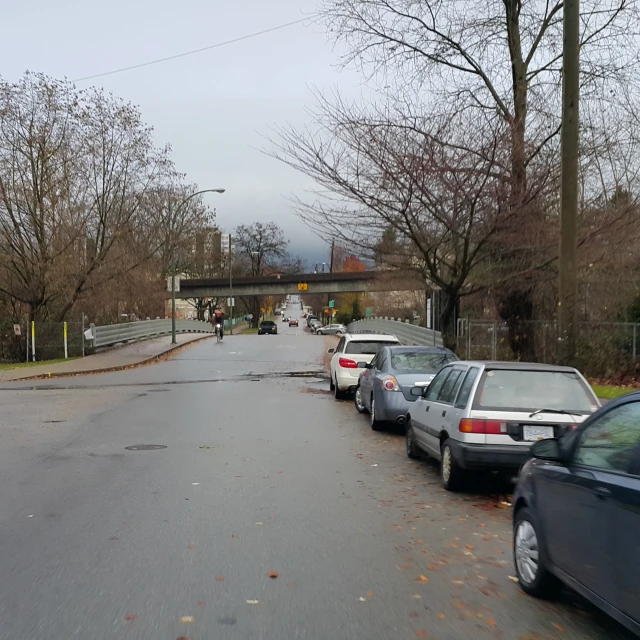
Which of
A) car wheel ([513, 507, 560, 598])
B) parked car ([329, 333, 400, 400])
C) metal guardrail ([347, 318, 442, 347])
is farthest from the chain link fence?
car wheel ([513, 507, 560, 598])

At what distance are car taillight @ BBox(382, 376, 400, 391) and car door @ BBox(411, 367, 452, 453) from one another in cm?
222

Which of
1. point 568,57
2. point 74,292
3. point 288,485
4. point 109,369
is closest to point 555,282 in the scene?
point 568,57

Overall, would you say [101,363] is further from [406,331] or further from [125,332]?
[406,331]

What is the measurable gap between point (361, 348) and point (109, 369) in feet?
41.1

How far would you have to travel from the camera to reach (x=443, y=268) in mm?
20359

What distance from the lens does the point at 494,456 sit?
25.6 ft

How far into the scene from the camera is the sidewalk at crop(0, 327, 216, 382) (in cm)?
2489

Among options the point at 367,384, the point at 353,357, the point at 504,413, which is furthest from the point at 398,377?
the point at 353,357

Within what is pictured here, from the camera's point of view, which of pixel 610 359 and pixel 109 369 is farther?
pixel 109 369

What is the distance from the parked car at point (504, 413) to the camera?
25.5 ft

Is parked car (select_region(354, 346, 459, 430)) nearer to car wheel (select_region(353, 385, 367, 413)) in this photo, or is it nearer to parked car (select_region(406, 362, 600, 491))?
car wheel (select_region(353, 385, 367, 413))

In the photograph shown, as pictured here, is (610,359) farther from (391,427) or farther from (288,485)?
(288,485)

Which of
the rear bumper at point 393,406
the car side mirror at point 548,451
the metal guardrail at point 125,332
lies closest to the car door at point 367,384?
the rear bumper at point 393,406

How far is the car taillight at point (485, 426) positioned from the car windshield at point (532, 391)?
17cm
